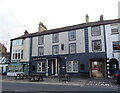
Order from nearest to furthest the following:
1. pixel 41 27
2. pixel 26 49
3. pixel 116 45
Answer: pixel 116 45, pixel 26 49, pixel 41 27

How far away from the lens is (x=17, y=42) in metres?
30.0

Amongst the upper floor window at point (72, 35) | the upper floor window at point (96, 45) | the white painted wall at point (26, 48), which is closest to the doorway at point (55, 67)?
the upper floor window at point (72, 35)

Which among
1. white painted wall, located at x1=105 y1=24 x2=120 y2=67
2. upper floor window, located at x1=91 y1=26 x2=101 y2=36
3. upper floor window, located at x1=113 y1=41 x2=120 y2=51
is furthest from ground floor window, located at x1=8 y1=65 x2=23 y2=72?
upper floor window, located at x1=113 y1=41 x2=120 y2=51

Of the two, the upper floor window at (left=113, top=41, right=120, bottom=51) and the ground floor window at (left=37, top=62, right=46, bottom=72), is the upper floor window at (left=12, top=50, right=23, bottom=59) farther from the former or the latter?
the upper floor window at (left=113, top=41, right=120, bottom=51)

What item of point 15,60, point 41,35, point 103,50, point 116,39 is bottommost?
point 15,60

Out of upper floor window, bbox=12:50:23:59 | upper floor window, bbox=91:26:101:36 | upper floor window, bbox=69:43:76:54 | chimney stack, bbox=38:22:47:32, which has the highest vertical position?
chimney stack, bbox=38:22:47:32

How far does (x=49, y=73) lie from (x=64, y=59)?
13.0 ft

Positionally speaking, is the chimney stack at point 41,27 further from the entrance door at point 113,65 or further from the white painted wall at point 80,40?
the entrance door at point 113,65

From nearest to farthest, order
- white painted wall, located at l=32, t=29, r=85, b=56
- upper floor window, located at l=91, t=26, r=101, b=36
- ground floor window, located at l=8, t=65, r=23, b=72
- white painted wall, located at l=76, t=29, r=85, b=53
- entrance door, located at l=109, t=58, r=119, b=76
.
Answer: entrance door, located at l=109, t=58, r=119, b=76 → upper floor window, located at l=91, t=26, r=101, b=36 → white painted wall, located at l=76, t=29, r=85, b=53 → white painted wall, located at l=32, t=29, r=85, b=56 → ground floor window, located at l=8, t=65, r=23, b=72

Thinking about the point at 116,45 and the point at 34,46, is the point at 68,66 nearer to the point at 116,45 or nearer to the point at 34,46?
the point at 116,45

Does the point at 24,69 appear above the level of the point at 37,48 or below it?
below

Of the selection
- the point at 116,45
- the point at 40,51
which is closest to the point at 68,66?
the point at 40,51

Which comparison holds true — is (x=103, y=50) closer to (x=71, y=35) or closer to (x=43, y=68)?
(x=71, y=35)

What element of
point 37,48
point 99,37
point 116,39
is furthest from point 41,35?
point 116,39
